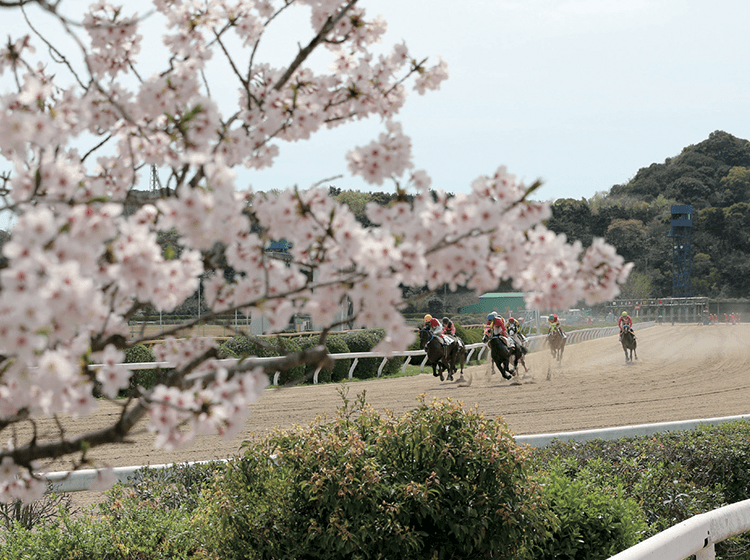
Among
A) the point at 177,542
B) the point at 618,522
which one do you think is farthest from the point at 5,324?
the point at 618,522

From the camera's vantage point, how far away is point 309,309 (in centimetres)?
188

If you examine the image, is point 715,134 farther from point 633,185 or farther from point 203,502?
point 203,502

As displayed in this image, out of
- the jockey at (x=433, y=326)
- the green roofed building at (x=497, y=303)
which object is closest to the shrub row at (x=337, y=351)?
the jockey at (x=433, y=326)

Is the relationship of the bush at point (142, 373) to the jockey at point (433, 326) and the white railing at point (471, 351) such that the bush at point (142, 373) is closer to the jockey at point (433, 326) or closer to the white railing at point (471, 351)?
the white railing at point (471, 351)

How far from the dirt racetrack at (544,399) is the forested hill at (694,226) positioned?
180 ft

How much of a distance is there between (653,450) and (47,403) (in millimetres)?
6332

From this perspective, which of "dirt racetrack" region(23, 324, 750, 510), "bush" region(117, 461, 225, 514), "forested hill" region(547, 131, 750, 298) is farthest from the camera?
"forested hill" region(547, 131, 750, 298)

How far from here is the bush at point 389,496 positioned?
400cm

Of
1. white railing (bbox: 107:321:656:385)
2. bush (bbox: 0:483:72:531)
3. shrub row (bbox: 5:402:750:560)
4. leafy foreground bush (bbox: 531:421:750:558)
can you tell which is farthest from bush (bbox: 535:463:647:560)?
white railing (bbox: 107:321:656:385)

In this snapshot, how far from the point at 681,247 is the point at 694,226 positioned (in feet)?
49.2

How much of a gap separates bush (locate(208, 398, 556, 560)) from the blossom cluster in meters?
1.92

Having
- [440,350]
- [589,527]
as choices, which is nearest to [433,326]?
[440,350]

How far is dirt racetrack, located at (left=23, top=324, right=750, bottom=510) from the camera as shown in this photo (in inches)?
407

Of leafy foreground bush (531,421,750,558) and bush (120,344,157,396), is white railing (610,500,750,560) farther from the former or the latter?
bush (120,344,157,396)
